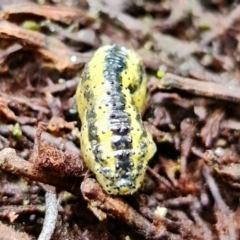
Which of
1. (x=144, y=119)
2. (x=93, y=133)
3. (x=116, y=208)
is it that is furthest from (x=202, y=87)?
(x=116, y=208)

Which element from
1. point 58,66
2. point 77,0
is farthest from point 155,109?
point 77,0

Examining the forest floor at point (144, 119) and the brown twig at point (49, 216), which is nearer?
the brown twig at point (49, 216)

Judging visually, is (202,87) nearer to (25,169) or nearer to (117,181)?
(117,181)

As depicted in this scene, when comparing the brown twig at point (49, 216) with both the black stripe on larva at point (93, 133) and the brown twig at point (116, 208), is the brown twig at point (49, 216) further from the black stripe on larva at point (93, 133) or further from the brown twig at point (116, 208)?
the black stripe on larva at point (93, 133)

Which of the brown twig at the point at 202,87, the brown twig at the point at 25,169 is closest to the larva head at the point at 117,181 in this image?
the brown twig at the point at 25,169

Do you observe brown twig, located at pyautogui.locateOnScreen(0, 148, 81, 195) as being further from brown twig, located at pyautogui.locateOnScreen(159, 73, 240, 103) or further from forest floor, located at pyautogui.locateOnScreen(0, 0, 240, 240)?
brown twig, located at pyautogui.locateOnScreen(159, 73, 240, 103)
